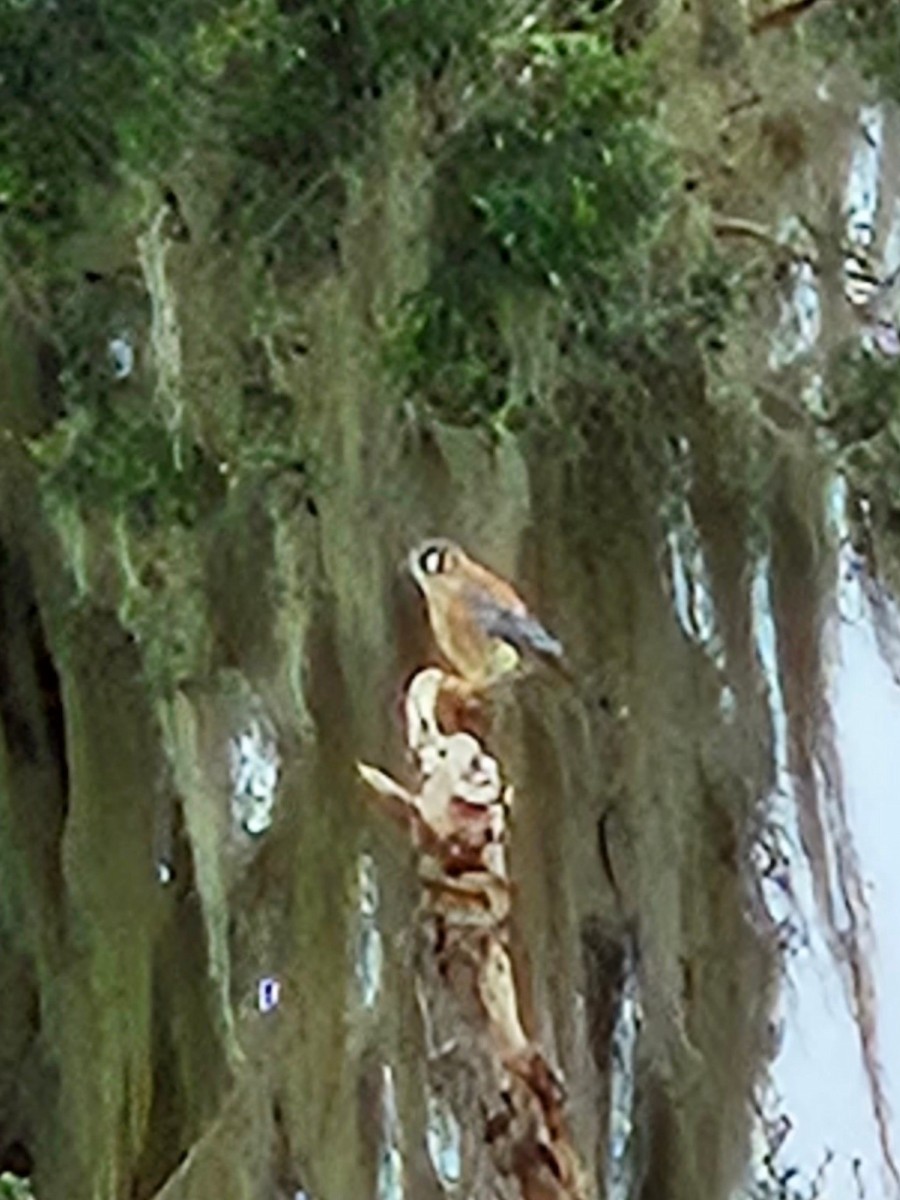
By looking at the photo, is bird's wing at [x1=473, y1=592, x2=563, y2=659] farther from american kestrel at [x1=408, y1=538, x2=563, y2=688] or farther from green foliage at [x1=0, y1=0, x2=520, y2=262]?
green foliage at [x1=0, y1=0, x2=520, y2=262]

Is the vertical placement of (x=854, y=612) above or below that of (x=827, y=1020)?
above

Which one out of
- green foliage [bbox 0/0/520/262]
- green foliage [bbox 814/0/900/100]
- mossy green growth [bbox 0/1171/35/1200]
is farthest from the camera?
green foliage [bbox 814/0/900/100]

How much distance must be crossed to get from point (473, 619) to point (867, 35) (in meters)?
0.43

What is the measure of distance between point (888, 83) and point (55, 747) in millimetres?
705

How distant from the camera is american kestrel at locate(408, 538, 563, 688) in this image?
1585mm

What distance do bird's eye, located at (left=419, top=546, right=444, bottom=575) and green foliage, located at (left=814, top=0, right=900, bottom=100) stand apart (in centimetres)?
39

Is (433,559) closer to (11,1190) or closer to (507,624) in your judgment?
(507,624)

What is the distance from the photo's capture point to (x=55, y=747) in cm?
193

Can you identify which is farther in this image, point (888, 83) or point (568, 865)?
point (568, 865)

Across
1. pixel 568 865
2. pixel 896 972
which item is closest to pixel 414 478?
pixel 568 865

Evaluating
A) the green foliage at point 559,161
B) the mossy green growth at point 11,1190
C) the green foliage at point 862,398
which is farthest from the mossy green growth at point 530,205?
the mossy green growth at point 11,1190

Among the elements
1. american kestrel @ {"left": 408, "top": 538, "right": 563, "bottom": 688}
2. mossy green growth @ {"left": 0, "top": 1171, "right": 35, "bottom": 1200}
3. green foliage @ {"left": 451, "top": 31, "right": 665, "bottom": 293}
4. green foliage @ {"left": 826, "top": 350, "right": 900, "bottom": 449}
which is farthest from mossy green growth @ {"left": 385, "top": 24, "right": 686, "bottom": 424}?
mossy green growth @ {"left": 0, "top": 1171, "right": 35, "bottom": 1200}

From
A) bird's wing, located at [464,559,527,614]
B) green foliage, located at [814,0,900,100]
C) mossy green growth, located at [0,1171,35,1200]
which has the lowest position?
mossy green growth, located at [0,1171,35,1200]

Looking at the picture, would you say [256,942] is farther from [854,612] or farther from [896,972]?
[896,972]
